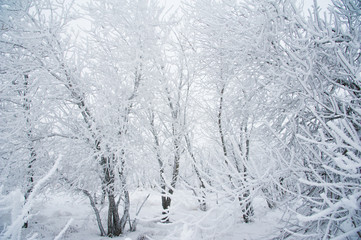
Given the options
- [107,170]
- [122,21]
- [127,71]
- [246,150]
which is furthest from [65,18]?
[246,150]

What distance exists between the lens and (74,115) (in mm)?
4836

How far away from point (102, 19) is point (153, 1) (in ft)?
4.92

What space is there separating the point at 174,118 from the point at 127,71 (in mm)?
2904

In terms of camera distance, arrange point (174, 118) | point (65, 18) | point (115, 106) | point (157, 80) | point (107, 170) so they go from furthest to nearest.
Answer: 1. point (174, 118)
2. point (157, 80)
3. point (107, 170)
4. point (115, 106)
5. point (65, 18)

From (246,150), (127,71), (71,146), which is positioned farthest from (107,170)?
(246,150)

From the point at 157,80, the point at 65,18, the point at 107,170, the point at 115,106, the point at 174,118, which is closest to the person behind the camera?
the point at 65,18

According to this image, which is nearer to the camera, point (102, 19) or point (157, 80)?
point (102, 19)

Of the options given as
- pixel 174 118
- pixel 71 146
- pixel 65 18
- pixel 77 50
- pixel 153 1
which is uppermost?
pixel 153 1

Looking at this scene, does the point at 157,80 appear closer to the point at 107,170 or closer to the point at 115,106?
the point at 115,106

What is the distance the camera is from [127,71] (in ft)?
17.6

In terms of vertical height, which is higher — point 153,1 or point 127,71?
point 153,1

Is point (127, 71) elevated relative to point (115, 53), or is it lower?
lower

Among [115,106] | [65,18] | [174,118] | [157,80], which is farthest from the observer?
[174,118]

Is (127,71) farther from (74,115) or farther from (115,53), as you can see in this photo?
(74,115)
